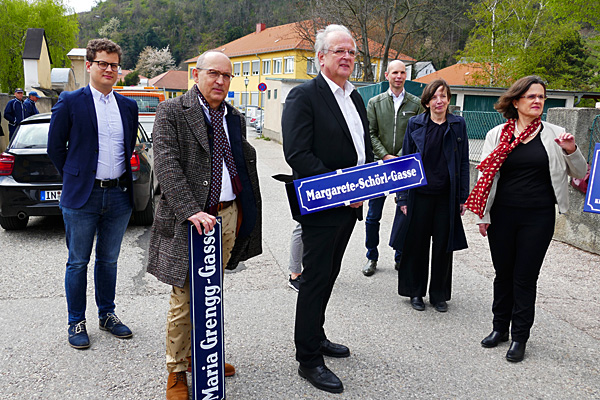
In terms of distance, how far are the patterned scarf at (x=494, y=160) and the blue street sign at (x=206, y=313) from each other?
206cm

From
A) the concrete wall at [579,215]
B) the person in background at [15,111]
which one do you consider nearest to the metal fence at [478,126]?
the concrete wall at [579,215]

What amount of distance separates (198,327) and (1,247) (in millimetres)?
4633

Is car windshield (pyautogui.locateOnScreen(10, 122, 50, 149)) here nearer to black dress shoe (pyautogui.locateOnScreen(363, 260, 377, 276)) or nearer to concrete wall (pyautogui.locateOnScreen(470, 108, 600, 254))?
black dress shoe (pyautogui.locateOnScreen(363, 260, 377, 276))

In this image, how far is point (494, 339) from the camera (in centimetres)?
380

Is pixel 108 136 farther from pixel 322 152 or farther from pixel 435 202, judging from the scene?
pixel 435 202

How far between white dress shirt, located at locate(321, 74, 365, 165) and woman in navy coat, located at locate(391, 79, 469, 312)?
1344mm

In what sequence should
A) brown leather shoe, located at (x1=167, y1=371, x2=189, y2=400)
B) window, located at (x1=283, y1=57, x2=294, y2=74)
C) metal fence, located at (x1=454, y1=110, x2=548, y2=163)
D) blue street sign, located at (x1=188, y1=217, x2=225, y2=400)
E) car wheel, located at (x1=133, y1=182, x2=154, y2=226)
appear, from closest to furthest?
blue street sign, located at (x1=188, y1=217, x2=225, y2=400) → brown leather shoe, located at (x1=167, y1=371, x2=189, y2=400) → car wheel, located at (x1=133, y1=182, x2=154, y2=226) → metal fence, located at (x1=454, y1=110, x2=548, y2=163) → window, located at (x1=283, y1=57, x2=294, y2=74)

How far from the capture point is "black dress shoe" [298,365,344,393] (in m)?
3.05

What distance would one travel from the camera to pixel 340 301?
4582mm

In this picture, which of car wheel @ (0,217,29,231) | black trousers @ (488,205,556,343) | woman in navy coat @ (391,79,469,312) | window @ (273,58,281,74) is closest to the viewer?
black trousers @ (488,205,556,343)

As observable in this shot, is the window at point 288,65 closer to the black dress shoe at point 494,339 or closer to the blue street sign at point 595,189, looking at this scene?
the blue street sign at point 595,189

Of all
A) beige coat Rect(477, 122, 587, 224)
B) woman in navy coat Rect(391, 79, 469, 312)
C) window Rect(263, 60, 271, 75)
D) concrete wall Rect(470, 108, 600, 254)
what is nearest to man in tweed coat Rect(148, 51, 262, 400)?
woman in navy coat Rect(391, 79, 469, 312)

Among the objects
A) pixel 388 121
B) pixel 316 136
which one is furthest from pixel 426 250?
pixel 316 136

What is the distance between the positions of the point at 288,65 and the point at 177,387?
5843 cm
